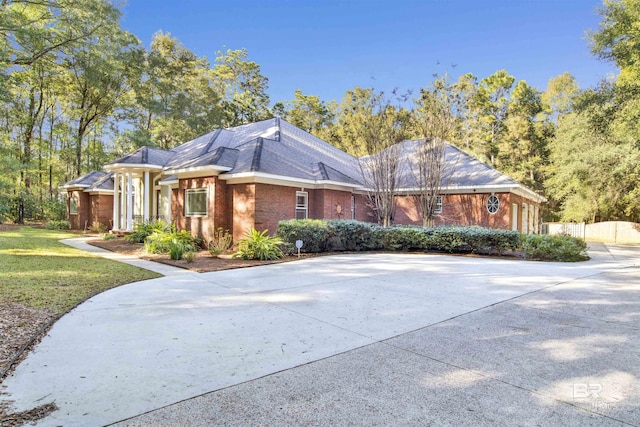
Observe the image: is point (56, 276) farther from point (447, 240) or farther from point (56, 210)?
point (56, 210)

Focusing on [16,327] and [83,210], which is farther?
[83,210]

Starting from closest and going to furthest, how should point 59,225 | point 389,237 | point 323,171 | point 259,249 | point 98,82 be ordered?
point 259,249
point 389,237
point 323,171
point 98,82
point 59,225

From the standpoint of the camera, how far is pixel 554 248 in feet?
38.7

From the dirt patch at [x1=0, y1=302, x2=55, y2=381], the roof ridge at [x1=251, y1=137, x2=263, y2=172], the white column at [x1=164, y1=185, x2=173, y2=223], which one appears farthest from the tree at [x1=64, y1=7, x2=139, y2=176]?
the dirt patch at [x1=0, y1=302, x2=55, y2=381]

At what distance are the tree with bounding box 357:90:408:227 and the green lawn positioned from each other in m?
11.0

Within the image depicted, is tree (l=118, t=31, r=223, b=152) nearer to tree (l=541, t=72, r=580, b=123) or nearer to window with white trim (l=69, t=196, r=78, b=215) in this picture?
window with white trim (l=69, t=196, r=78, b=215)

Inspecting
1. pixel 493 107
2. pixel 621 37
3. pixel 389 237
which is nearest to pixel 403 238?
pixel 389 237

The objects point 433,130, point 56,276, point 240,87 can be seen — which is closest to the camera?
point 56,276

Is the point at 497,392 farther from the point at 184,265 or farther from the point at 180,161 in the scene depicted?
the point at 180,161

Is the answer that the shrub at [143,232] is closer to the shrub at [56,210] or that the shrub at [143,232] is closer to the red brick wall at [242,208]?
the red brick wall at [242,208]

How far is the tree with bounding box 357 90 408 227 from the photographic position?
1617cm

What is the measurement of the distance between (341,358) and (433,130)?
559 inches

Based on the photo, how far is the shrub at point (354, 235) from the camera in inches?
546

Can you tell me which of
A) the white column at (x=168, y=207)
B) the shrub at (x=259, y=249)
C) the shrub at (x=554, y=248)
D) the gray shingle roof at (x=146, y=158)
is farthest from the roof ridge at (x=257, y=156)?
the shrub at (x=554, y=248)
